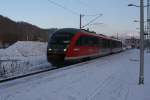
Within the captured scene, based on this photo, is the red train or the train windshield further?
the train windshield

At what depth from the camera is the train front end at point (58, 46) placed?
24.2m

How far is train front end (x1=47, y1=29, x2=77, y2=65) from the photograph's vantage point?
79.5 ft

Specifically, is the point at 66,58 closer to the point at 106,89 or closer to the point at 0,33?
the point at 106,89

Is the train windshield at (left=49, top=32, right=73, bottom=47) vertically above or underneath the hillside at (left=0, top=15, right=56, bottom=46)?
underneath

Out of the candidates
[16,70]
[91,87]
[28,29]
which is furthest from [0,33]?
[91,87]

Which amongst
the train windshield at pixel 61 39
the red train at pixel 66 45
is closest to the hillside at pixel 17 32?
the red train at pixel 66 45

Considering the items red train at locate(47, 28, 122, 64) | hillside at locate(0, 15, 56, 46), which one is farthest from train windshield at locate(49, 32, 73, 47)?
hillside at locate(0, 15, 56, 46)

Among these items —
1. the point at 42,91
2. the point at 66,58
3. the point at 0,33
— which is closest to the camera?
the point at 42,91

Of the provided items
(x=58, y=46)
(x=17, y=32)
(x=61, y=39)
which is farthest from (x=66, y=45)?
(x=17, y=32)

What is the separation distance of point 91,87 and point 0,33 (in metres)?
92.2

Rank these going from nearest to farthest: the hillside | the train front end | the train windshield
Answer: the train front end < the train windshield < the hillside

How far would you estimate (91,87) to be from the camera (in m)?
11.9

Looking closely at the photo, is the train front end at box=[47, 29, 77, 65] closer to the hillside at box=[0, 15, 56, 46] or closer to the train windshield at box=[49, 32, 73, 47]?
the train windshield at box=[49, 32, 73, 47]

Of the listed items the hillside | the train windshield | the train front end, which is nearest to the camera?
the train front end
